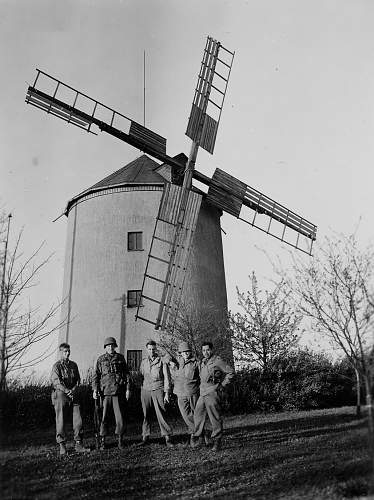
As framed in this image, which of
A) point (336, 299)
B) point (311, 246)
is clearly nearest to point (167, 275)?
point (311, 246)

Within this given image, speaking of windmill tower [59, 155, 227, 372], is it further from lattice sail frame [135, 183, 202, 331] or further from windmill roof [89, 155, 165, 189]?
lattice sail frame [135, 183, 202, 331]

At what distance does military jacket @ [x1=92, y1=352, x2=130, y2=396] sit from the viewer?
9688 millimetres

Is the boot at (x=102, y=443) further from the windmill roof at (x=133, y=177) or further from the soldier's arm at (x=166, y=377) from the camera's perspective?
the windmill roof at (x=133, y=177)

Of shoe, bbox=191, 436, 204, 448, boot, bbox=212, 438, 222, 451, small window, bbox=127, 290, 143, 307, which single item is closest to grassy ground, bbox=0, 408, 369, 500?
boot, bbox=212, 438, 222, 451

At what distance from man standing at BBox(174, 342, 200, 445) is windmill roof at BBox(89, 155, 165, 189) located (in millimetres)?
8904

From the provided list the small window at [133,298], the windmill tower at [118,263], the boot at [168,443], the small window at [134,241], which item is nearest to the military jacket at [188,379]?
the boot at [168,443]

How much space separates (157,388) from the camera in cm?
1005

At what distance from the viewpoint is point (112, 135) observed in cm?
1597

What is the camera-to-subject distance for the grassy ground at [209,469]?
20.9 ft

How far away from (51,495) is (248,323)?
36.5ft

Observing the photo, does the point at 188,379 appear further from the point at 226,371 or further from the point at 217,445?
the point at 217,445

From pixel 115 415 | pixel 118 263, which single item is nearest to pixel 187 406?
pixel 115 415

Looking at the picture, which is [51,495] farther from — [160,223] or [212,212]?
[212,212]

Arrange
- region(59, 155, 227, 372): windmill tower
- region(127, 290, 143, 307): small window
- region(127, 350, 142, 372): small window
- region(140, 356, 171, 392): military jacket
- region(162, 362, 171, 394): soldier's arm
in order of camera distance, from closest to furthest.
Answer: region(162, 362, 171, 394): soldier's arm, region(140, 356, 171, 392): military jacket, region(127, 350, 142, 372): small window, region(59, 155, 227, 372): windmill tower, region(127, 290, 143, 307): small window
